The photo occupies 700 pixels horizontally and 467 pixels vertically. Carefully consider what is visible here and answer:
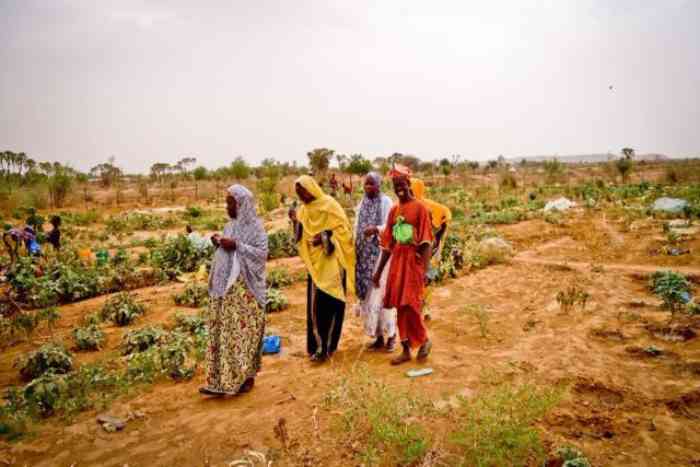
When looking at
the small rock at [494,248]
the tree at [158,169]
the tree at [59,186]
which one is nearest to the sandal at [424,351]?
the small rock at [494,248]

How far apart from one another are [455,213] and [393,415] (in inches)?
509

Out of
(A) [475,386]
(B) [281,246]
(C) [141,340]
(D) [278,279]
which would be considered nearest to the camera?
(A) [475,386]

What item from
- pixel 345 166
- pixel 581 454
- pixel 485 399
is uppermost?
pixel 345 166

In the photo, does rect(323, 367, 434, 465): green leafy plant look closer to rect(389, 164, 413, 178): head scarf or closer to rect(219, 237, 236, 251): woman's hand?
rect(219, 237, 236, 251): woman's hand

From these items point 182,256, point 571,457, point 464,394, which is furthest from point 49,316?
point 571,457

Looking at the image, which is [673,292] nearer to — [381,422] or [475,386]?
[475,386]

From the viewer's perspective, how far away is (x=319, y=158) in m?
32.4

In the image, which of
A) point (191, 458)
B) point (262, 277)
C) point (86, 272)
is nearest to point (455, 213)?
point (86, 272)

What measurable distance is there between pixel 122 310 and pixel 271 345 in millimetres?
2642

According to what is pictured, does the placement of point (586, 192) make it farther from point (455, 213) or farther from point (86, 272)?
point (86, 272)

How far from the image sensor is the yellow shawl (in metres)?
4.18

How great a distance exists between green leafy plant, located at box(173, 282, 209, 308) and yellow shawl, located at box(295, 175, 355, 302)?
3.28 m

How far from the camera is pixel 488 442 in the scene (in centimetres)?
256

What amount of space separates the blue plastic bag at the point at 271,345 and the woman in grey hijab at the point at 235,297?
1.05 meters
